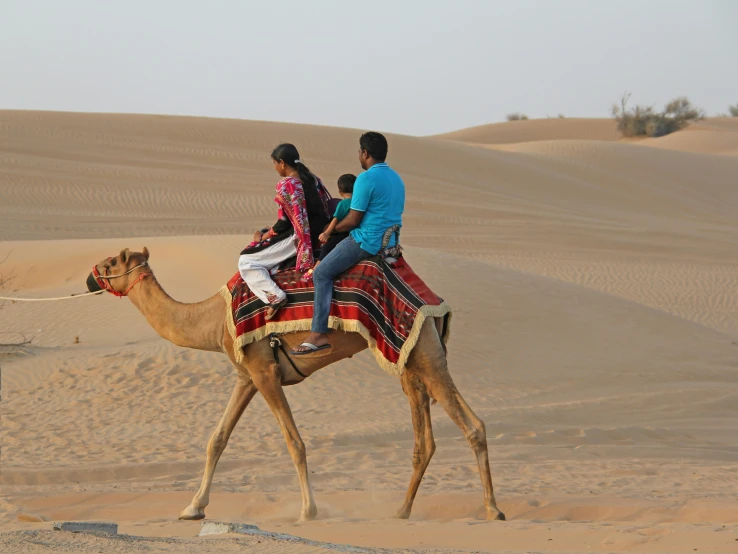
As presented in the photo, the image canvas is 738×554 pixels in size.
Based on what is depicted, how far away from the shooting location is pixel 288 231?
26.1ft

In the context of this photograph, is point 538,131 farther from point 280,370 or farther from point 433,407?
point 280,370

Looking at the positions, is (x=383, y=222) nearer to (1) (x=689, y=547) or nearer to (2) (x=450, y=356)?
(1) (x=689, y=547)

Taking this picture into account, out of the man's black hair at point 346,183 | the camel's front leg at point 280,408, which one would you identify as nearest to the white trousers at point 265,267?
the camel's front leg at point 280,408

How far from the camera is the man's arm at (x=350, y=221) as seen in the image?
A: 7598mm

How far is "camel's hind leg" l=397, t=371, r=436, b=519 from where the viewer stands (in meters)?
7.88

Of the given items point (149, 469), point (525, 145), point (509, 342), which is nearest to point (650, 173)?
point (525, 145)

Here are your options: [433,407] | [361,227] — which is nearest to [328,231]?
[361,227]

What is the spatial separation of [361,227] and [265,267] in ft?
2.63

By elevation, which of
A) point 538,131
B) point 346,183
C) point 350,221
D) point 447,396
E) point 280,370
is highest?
point 538,131

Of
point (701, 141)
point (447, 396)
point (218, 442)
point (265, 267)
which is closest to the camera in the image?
point (447, 396)

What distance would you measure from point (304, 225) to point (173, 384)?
5943 millimetres

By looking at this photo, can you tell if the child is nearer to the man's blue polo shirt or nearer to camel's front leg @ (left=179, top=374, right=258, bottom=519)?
the man's blue polo shirt

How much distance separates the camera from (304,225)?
776cm

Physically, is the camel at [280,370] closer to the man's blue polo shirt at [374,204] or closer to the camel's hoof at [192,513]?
the camel's hoof at [192,513]
